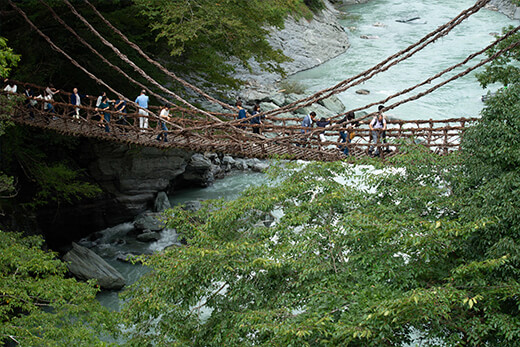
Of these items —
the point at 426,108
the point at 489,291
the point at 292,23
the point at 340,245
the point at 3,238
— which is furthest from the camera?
the point at 292,23

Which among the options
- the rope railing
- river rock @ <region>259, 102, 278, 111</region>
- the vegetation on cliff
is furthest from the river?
the vegetation on cliff

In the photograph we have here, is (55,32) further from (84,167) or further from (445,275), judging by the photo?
(445,275)

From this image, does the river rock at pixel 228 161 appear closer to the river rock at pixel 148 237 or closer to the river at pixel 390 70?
the river at pixel 390 70

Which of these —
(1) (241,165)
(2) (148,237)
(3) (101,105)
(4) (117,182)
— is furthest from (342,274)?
(1) (241,165)

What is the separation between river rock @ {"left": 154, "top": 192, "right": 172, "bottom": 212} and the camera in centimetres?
1279

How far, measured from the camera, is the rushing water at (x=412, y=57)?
16.6 meters

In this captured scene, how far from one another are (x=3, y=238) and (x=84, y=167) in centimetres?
561

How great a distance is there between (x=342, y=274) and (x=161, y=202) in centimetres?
866

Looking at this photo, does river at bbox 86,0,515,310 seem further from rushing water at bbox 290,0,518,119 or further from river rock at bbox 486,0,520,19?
river rock at bbox 486,0,520,19

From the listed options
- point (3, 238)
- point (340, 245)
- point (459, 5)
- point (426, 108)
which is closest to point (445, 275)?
point (340, 245)

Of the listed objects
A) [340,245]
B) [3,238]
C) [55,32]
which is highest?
[55,32]

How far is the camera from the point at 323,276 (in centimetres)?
486

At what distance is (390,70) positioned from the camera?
787 inches

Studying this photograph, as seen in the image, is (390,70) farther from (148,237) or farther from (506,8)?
(148,237)
